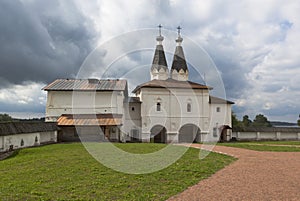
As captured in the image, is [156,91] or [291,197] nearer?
[291,197]

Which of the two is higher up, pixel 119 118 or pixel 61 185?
pixel 119 118

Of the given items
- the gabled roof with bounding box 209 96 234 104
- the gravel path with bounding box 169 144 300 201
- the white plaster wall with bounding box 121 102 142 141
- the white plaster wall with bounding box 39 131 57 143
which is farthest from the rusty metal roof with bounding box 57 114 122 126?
the gravel path with bounding box 169 144 300 201

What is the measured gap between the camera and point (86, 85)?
31609 mm

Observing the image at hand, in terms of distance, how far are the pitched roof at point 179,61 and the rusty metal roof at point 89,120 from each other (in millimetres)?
13159

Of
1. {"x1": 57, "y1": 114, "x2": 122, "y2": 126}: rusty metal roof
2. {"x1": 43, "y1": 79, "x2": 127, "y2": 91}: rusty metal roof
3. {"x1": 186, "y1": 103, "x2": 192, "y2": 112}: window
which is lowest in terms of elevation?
{"x1": 57, "y1": 114, "x2": 122, "y2": 126}: rusty metal roof

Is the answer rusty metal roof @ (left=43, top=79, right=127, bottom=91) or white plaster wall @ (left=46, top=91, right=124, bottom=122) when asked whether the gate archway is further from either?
rusty metal roof @ (left=43, top=79, right=127, bottom=91)

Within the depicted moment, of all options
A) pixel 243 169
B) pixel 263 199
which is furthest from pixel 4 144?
pixel 263 199

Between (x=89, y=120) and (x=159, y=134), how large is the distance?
9.03 meters

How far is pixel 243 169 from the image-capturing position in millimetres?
11062

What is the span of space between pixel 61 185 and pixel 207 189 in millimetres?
4175

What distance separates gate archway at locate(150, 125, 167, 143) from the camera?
1268 inches

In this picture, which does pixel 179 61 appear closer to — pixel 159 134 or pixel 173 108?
pixel 173 108

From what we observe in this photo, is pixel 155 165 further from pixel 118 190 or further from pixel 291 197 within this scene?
pixel 291 197

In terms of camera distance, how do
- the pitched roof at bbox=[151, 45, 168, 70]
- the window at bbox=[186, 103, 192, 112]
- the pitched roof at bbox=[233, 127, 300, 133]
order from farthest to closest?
the pitched roof at bbox=[151, 45, 168, 70] < the pitched roof at bbox=[233, 127, 300, 133] < the window at bbox=[186, 103, 192, 112]
